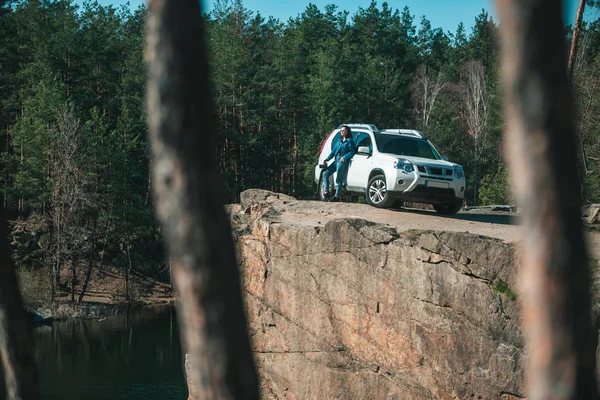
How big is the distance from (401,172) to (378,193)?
922 mm

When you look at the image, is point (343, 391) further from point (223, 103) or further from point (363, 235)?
point (223, 103)

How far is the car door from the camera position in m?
18.0

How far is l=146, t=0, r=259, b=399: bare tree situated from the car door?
13381 mm

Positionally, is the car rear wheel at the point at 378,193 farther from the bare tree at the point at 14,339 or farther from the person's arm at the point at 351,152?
the bare tree at the point at 14,339

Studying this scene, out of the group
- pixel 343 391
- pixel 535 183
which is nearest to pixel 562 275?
pixel 535 183

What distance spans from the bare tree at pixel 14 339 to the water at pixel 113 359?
67.7 feet

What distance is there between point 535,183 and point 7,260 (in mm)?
3710

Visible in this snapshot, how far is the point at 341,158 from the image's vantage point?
60.4 ft

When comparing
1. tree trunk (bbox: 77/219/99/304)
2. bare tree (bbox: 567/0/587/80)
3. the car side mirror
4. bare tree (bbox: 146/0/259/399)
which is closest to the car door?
the car side mirror

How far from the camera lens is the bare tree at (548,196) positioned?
12.0 ft

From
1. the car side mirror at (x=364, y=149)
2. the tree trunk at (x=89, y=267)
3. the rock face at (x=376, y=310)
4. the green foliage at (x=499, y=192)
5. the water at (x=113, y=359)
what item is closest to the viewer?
the rock face at (x=376, y=310)

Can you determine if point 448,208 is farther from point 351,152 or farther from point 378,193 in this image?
point 351,152

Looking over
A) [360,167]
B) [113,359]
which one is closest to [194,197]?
[360,167]

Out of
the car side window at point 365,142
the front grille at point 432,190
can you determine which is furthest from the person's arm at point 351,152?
the front grille at point 432,190
